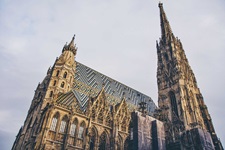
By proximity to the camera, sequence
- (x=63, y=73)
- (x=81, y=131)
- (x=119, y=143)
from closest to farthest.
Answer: (x=81, y=131) → (x=119, y=143) → (x=63, y=73)

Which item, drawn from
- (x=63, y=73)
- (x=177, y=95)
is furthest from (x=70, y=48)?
(x=177, y=95)

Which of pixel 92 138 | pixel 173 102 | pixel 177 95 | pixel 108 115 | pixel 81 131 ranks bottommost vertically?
pixel 92 138

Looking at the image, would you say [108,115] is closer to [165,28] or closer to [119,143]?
[119,143]

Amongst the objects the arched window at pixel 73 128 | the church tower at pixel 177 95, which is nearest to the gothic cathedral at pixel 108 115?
the church tower at pixel 177 95

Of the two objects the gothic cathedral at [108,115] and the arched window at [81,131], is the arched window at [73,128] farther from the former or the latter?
the arched window at [81,131]

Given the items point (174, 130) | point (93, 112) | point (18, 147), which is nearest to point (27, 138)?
point (18, 147)

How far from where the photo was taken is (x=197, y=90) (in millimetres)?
41469

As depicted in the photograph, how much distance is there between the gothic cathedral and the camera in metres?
22.4

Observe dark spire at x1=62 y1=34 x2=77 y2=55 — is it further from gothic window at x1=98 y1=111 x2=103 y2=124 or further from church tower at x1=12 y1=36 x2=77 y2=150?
gothic window at x1=98 y1=111 x2=103 y2=124

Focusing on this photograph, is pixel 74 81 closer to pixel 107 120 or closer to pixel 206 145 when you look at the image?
pixel 107 120

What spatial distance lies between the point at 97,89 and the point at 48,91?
9543 mm

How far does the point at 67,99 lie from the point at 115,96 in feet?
39.2

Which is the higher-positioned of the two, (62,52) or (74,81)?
(62,52)

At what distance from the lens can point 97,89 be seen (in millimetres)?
33219
